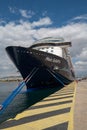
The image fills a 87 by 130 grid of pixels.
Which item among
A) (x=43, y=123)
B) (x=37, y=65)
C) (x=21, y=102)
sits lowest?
(x=21, y=102)

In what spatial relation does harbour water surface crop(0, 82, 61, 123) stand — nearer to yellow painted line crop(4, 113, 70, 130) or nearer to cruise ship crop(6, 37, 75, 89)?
cruise ship crop(6, 37, 75, 89)

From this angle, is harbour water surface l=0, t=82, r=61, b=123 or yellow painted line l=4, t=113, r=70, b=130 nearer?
yellow painted line l=4, t=113, r=70, b=130

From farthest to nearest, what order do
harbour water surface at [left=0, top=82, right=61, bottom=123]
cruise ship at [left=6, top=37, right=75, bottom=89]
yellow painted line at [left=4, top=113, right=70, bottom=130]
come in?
1. cruise ship at [left=6, top=37, right=75, bottom=89]
2. harbour water surface at [left=0, top=82, right=61, bottom=123]
3. yellow painted line at [left=4, top=113, right=70, bottom=130]

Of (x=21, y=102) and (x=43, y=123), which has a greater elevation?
(x=43, y=123)

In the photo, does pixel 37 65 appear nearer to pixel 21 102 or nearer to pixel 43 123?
pixel 21 102

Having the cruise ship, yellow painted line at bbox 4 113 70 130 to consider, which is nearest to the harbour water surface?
the cruise ship

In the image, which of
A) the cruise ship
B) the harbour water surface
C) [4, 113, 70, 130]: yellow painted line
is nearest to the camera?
[4, 113, 70, 130]: yellow painted line

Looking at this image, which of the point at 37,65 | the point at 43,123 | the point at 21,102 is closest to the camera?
the point at 43,123

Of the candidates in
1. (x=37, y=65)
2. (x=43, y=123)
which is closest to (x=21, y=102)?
(x=37, y=65)

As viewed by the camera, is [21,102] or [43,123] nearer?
[43,123]

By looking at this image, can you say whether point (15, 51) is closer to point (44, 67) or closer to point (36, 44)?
point (44, 67)

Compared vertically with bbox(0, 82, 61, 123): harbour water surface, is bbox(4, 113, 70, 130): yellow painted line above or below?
above

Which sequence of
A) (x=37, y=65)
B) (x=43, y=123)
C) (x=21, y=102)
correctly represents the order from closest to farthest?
(x=43, y=123), (x=21, y=102), (x=37, y=65)

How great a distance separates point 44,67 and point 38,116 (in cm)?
1684
